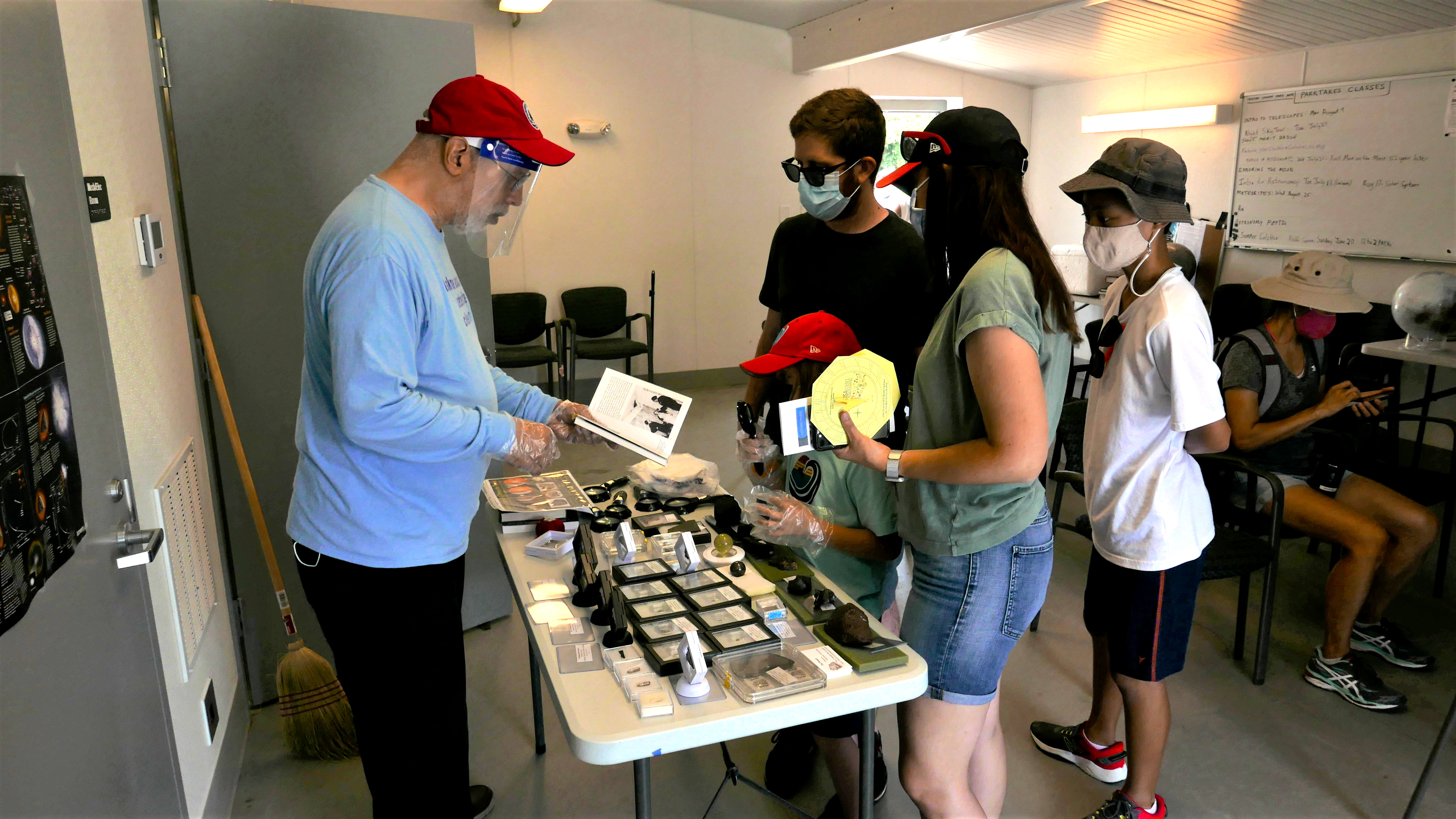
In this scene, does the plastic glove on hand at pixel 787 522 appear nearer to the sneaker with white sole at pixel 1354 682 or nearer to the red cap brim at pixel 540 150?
the red cap brim at pixel 540 150

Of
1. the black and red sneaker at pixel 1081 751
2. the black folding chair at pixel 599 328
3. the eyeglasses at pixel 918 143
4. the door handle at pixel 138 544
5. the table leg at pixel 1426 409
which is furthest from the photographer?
the black folding chair at pixel 599 328

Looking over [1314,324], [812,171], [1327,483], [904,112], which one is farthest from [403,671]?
[904,112]

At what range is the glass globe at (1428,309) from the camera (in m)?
3.29

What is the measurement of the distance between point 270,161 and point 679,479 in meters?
1.50

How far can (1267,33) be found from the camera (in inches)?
200

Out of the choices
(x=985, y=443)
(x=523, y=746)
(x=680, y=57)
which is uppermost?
(x=680, y=57)

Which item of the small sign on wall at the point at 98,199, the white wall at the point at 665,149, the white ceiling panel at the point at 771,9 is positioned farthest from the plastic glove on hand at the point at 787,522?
the white ceiling panel at the point at 771,9

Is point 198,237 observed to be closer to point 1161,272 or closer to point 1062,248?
point 1161,272

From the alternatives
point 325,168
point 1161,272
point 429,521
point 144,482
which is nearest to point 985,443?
point 1161,272

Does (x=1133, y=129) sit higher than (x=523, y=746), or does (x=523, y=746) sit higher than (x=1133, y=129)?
(x=1133, y=129)

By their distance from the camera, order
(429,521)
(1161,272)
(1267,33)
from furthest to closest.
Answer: (1267,33) → (1161,272) → (429,521)

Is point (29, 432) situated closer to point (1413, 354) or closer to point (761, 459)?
point (761, 459)

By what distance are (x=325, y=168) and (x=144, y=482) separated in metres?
1.19

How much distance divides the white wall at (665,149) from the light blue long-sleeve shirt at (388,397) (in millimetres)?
4543
